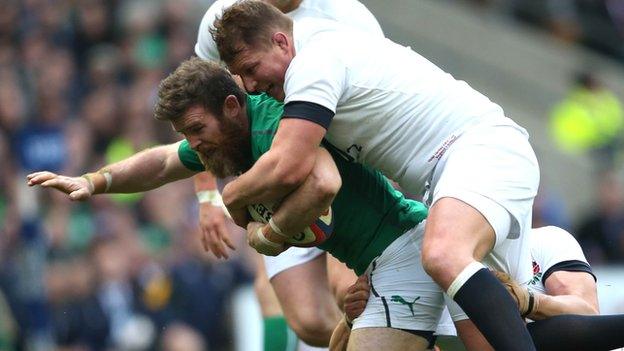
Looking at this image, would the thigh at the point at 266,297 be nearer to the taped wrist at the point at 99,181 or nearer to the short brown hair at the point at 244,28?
the taped wrist at the point at 99,181

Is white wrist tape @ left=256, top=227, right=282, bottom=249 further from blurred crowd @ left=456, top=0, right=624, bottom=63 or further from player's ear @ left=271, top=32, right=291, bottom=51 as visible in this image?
blurred crowd @ left=456, top=0, right=624, bottom=63

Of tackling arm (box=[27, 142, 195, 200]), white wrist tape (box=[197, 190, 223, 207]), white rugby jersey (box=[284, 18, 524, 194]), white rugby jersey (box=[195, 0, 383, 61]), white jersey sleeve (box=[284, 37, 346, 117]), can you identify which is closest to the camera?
white jersey sleeve (box=[284, 37, 346, 117])

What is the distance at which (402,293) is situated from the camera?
650cm

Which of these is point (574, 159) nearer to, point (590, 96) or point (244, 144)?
point (590, 96)

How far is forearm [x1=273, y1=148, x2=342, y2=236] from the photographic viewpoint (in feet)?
20.1

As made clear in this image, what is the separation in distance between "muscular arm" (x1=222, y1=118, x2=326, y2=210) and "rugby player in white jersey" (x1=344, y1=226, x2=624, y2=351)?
786mm

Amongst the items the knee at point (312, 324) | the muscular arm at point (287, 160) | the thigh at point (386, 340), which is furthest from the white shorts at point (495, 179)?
the knee at point (312, 324)

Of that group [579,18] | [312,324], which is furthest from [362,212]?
[579,18]

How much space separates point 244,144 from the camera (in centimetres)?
647

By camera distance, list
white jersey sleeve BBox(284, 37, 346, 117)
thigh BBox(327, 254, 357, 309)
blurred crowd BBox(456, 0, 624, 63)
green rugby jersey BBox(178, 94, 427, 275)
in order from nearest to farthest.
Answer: white jersey sleeve BBox(284, 37, 346, 117) < green rugby jersey BBox(178, 94, 427, 275) < thigh BBox(327, 254, 357, 309) < blurred crowd BBox(456, 0, 624, 63)

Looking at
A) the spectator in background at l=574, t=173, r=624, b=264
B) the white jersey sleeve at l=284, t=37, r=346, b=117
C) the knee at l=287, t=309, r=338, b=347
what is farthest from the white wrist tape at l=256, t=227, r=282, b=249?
the spectator in background at l=574, t=173, r=624, b=264

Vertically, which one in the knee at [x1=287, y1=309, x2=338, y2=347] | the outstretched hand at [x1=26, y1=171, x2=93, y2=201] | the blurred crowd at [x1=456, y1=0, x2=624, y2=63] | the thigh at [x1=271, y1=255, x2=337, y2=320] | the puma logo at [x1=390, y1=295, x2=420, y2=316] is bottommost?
the blurred crowd at [x1=456, y1=0, x2=624, y2=63]

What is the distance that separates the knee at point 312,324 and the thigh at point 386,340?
1531 mm

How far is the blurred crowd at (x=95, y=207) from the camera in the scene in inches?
510
